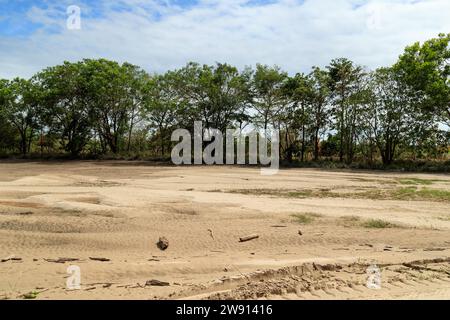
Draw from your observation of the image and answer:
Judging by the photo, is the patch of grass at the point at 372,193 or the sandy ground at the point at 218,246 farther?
the patch of grass at the point at 372,193

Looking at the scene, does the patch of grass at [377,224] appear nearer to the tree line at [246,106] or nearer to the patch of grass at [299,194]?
the patch of grass at [299,194]

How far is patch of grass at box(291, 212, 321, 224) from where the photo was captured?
33.0 ft

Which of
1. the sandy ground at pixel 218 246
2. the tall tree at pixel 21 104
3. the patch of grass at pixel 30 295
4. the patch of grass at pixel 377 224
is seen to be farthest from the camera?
the tall tree at pixel 21 104

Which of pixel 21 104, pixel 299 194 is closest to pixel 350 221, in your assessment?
pixel 299 194

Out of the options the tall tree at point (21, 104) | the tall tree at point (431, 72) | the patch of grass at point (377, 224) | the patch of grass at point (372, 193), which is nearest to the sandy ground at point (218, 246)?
the patch of grass at point (377, 224)

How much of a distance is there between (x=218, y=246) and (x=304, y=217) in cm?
326

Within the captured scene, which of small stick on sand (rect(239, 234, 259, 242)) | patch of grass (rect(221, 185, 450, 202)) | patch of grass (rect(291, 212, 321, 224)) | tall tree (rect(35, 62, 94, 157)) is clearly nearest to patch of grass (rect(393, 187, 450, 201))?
patch of grass (rect(221, 185, 450, 202))

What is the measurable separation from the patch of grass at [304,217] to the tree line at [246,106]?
68.4 feet

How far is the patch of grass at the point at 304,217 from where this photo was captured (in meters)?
10.1

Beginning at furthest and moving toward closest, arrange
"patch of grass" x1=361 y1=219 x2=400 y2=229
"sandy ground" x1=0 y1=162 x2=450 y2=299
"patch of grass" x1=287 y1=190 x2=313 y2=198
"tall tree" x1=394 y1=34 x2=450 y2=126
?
1. "tall tree" x1=394 y1=34 x2=450 y2=126
2. "patch of grass" x1=287 y1=190 x2=313 y2=198
3. "patch of grass" x1=361 y1=219 x2=400 y2=229
4. "sandy ground" x1=0 y1=162 x2=450 y2=299

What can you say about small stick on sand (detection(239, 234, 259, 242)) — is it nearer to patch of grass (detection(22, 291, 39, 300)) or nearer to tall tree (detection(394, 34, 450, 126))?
Result: patch of grass (detection(22, 291, 39, 300))

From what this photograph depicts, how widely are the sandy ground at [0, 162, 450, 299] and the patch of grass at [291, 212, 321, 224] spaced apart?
0.08 meters
